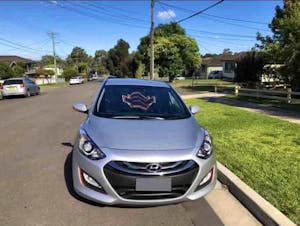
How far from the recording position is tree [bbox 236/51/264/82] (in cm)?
2959

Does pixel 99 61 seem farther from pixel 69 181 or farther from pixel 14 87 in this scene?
pixel 69 181

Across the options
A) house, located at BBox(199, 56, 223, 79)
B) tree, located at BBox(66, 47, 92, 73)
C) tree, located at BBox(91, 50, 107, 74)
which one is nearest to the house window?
house, located at BBox(199, 56, 223, 79)

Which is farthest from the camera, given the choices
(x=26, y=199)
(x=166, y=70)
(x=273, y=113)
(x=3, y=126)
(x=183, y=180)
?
(x=166, y=70)

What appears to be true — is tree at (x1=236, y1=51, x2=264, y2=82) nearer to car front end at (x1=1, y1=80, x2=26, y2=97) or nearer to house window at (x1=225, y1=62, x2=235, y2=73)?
car front end at (x1=1, y1=80, x2=26, y2=97)

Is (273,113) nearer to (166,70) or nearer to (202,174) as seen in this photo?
(202,174)

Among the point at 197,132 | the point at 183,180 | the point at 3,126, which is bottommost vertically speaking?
the point at 3,126

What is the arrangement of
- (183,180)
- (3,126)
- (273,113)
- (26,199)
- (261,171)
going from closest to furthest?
(183,180) → (26,199) → (261,171) → (3,126) → (273,113)

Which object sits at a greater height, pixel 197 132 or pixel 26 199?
pixel 197 132

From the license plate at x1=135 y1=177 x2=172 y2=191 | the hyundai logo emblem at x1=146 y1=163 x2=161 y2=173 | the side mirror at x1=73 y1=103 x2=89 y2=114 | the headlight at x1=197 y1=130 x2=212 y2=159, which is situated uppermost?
the side mirror at x1=73 y1=103 x2=89 y2=114

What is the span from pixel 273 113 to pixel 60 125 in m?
7.62

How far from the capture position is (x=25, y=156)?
6.77m

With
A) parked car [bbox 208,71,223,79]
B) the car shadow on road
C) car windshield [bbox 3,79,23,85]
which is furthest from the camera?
parked car [bbox 208,71,223,79]

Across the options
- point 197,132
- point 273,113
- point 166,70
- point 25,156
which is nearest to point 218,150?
point 197,132

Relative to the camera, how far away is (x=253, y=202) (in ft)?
14.0
